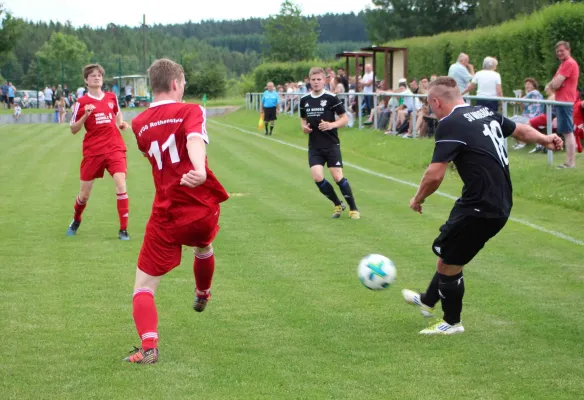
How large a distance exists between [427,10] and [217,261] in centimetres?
7083

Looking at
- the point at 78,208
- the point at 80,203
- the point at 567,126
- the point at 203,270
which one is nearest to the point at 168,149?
the point at 203,270

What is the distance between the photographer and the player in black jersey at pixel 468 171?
5594 mm

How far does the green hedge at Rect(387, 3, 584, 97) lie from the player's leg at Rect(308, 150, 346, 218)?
893 cm

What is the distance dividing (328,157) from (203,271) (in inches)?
239

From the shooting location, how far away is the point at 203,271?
5.90 m

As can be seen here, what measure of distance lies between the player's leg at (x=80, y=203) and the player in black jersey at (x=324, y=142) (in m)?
3.07

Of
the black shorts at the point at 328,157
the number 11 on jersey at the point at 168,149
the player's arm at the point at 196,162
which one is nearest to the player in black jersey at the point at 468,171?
the player's arm at the point at 196,162

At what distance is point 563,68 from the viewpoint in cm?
1402

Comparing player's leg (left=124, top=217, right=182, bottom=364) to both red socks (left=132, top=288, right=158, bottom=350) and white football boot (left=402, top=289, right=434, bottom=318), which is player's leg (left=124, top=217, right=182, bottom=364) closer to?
red socks (left=132, top=288, right=158, bottom=350)

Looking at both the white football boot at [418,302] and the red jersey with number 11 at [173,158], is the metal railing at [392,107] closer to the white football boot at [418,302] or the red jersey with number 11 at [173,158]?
the white football boot at [418,302]

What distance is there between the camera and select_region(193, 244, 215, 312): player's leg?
5848 mm

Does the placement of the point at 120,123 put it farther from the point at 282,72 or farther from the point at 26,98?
the point at 26,98

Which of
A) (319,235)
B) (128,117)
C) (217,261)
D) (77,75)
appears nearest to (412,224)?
(319,235)

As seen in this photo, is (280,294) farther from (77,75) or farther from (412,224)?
(77,75)
